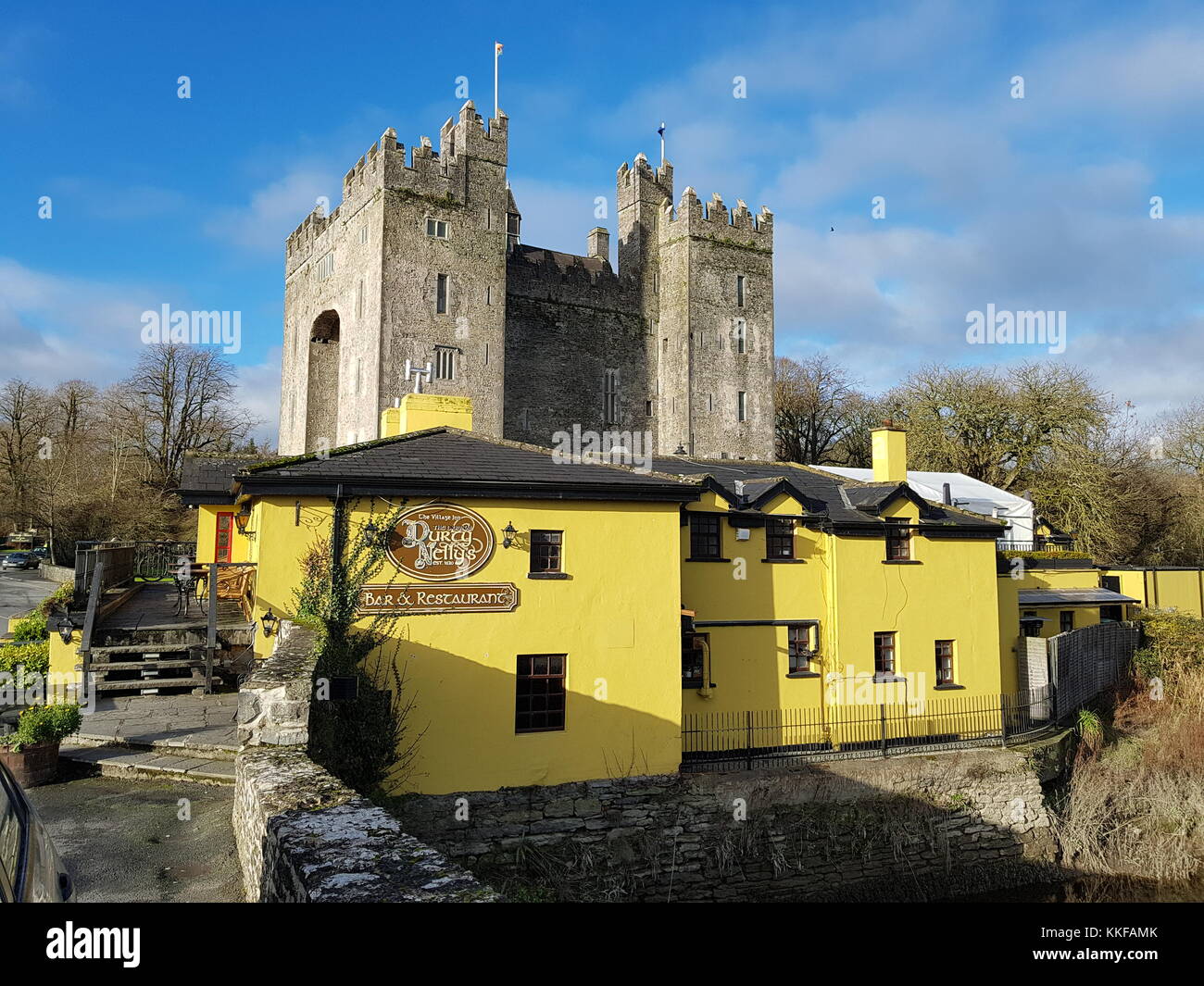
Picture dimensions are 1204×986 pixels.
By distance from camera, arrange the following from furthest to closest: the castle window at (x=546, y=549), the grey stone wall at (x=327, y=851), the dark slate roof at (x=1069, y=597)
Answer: the dark slate roof at (x=1069, y=597)
the castle window at (x=546, y=549)
the grey stone wall at (x=327, y=851)

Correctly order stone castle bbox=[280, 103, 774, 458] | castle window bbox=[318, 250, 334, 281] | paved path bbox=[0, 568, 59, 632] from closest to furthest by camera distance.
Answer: paved path bbox=[0, 568, 59, 632], stone castle bbox=[280, 103, 774, 458], castle window bbox=[318, 250, 334, 281]

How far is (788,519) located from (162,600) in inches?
676

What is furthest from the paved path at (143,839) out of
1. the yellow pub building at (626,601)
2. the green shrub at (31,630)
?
the green shrub at (31,630)

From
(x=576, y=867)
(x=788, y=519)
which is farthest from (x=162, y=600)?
(x=788, y=519)

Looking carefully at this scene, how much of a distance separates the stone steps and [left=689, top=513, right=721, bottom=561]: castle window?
31.2 feet

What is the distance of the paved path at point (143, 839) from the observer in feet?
23.7

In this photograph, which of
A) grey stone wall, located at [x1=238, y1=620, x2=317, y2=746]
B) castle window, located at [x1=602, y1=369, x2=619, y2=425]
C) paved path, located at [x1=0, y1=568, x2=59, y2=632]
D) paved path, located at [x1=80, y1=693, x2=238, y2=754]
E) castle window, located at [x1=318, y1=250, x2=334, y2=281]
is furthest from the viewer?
castle window, located at [x1=602, y1=369, x2=619, y2=425]

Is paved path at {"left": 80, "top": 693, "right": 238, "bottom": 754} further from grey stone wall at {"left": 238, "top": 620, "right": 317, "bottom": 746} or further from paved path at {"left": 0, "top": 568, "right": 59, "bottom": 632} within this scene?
paved path at {"left": 0, "top": 568, "right": 59, "bottom": 632}

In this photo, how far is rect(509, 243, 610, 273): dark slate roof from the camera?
134 feet

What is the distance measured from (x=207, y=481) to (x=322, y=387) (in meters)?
20.3

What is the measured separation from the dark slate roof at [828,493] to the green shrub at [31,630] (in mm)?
14805

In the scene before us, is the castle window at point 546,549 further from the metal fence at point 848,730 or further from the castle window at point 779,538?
the castle window at point 779,538

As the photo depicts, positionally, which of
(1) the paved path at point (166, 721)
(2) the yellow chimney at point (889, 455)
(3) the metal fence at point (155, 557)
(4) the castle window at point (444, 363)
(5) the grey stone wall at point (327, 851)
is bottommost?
(1) the paved path at point (166, 721)

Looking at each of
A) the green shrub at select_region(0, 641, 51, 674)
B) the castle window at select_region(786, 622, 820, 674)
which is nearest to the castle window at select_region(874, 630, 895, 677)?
the castle window at select_region(786, 622, 820, 674)
